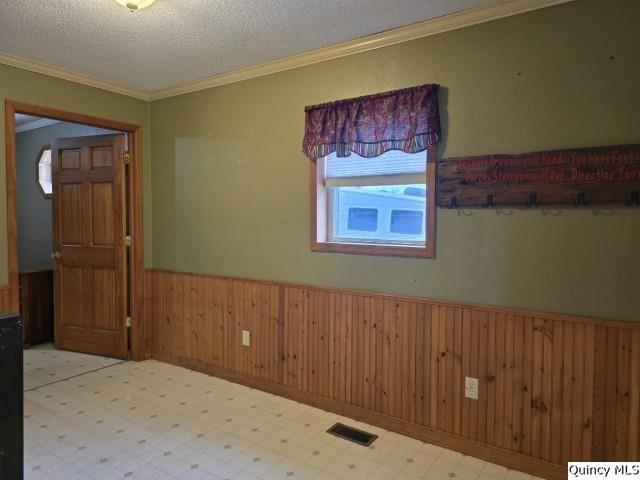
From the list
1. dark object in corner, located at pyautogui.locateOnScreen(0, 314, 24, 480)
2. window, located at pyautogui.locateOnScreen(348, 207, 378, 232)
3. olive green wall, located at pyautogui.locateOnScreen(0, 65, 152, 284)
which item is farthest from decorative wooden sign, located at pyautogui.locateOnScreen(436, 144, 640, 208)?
olive green wall, located at pyautogui.locateOnScreen(0, 65, 152, 284)

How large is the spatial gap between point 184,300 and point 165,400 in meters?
0.92

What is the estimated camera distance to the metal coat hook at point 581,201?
6.81 ft

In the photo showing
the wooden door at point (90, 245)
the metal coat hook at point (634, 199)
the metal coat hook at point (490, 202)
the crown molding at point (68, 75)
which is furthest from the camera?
the wooden door at point (90, 245)

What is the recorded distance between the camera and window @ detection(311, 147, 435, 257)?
2621mm

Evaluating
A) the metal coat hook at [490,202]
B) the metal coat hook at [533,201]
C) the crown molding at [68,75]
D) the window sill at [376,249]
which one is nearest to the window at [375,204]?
the window sill at [376,249]

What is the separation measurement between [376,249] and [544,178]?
1.03 metres

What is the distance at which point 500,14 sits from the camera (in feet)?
7.44

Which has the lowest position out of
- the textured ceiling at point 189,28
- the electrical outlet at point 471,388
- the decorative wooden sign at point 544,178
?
the electrical outlet at point 471,388

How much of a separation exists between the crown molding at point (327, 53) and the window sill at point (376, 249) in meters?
1.25

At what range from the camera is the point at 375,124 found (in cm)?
265

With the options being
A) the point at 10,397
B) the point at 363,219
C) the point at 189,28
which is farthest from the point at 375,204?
the point at 10,397

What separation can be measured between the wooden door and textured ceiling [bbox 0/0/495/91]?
1029 millimetres

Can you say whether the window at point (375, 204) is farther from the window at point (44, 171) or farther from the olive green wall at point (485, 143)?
the window at point (44, 171)

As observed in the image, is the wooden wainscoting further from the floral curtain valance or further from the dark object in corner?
the dark object in corner
